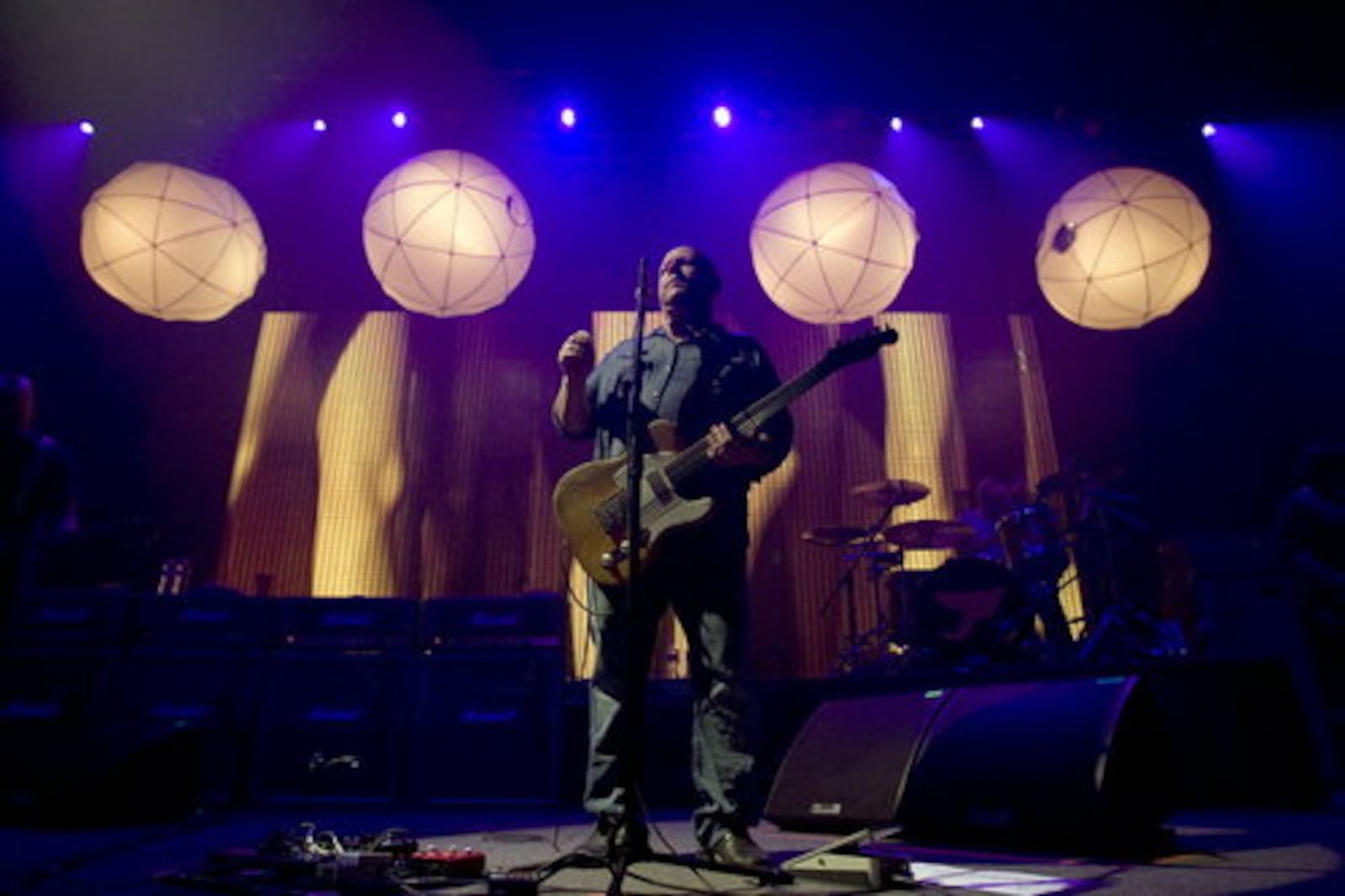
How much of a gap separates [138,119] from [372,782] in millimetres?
6035

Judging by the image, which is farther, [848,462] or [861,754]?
[848,462]

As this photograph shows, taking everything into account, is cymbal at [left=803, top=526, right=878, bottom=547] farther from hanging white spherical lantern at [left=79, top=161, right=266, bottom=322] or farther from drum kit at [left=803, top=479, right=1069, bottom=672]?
hanging white spherical lantern at [left=79, top=161, right=266, bottom=322]

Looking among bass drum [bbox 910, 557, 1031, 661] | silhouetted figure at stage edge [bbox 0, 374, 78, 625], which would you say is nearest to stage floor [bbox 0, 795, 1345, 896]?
silhouetted figure at stage edge [bbox 0, 374, 78, 625]

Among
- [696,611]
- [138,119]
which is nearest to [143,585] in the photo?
[138,119]

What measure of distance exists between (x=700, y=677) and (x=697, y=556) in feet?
1.29

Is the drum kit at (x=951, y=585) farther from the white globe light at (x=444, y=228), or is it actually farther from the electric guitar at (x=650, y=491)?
the electric guitar at (x=650, y=491)

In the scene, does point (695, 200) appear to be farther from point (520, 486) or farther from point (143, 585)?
point (143, 585)

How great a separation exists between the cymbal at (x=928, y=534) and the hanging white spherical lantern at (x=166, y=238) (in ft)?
16.5

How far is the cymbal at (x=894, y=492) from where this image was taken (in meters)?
6.37

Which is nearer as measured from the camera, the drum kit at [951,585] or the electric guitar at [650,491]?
the electric guitar at [650,491]

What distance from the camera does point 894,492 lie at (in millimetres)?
6395

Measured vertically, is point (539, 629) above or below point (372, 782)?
above

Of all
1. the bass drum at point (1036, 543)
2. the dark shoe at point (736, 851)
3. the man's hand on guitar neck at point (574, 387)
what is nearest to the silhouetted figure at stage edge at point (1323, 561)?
the bass drum at point (1036, 543)

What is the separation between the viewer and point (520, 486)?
7.10 m
